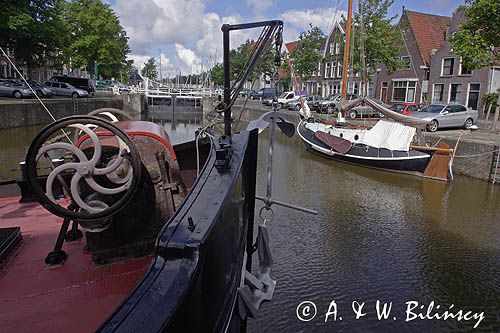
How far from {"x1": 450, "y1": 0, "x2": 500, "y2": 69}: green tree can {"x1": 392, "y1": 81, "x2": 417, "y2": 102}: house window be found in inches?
669

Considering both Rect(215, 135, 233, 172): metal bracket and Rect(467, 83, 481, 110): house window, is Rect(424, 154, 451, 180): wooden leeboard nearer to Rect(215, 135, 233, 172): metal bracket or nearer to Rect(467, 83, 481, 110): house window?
Rect(215, 135, 233, 172): metal bracket

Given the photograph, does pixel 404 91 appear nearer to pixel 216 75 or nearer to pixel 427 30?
pixel 427 30

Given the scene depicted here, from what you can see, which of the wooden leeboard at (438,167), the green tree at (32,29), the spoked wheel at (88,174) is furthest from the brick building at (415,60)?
the spoked wheel at (88,174)

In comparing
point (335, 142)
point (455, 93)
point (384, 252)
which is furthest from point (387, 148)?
point (455, 93)

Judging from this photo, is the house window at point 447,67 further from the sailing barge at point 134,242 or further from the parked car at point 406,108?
the sailing barge at point 134,242

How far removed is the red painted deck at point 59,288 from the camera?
248 cm

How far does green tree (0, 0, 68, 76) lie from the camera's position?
72.9 feet

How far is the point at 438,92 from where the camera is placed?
1174 inches

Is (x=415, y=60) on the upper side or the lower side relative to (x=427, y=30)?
lower

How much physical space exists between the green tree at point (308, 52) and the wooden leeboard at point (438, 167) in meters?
26.2

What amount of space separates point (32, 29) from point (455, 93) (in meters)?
28.3

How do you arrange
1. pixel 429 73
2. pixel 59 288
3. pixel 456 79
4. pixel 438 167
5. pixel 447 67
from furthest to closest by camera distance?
pixel 429 73, pixel 447 67, pixel 456 79, pixel 438 167, pixel 59 288

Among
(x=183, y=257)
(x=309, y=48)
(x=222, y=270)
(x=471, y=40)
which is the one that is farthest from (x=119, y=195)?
(x=309, y=48)

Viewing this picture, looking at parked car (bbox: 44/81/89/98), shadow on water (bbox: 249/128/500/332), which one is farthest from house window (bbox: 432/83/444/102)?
parked car (bbox: 44/81/89/98)
